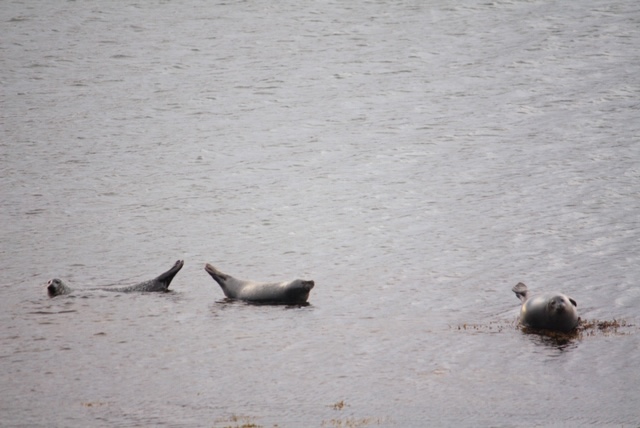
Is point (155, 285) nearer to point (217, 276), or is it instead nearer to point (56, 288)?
point (217, 276)

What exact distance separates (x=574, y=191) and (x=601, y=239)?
4354 millimetres

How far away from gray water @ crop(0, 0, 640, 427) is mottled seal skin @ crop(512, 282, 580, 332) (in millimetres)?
291

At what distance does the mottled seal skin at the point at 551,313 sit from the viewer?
36.6 feet

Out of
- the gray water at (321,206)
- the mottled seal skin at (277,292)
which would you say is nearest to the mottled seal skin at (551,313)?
the gray water at (321,206)

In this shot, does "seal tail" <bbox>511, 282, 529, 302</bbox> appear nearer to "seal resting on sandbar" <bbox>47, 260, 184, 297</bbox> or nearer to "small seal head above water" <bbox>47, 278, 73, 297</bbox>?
"seal resting on sandbar" <bbox>47, 260, 184, 297</bbox>

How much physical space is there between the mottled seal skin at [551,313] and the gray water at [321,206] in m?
0.29

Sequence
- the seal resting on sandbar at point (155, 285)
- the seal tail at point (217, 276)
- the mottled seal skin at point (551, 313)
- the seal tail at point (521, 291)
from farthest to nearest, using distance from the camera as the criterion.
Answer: the seal resting on sandbar at point (155, 285)
the seal tail at point (217, 276)
the seal tail at point (521, 291)
the mottled seal skin at point (551, 313)

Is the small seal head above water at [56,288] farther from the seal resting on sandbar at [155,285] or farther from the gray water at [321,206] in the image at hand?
the gray water at [321,206]

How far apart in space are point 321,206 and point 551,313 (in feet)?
36.3

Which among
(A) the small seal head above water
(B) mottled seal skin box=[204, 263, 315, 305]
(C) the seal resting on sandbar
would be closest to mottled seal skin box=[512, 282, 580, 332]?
(B) mottled seal skin box=[204, 263, 315, 305]

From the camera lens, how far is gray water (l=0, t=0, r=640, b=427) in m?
9.72

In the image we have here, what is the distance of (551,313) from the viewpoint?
36.7 feet

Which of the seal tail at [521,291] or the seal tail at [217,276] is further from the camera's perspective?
the seal tail at [217,276]

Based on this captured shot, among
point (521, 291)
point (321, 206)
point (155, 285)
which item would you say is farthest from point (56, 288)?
point (321, 206)
